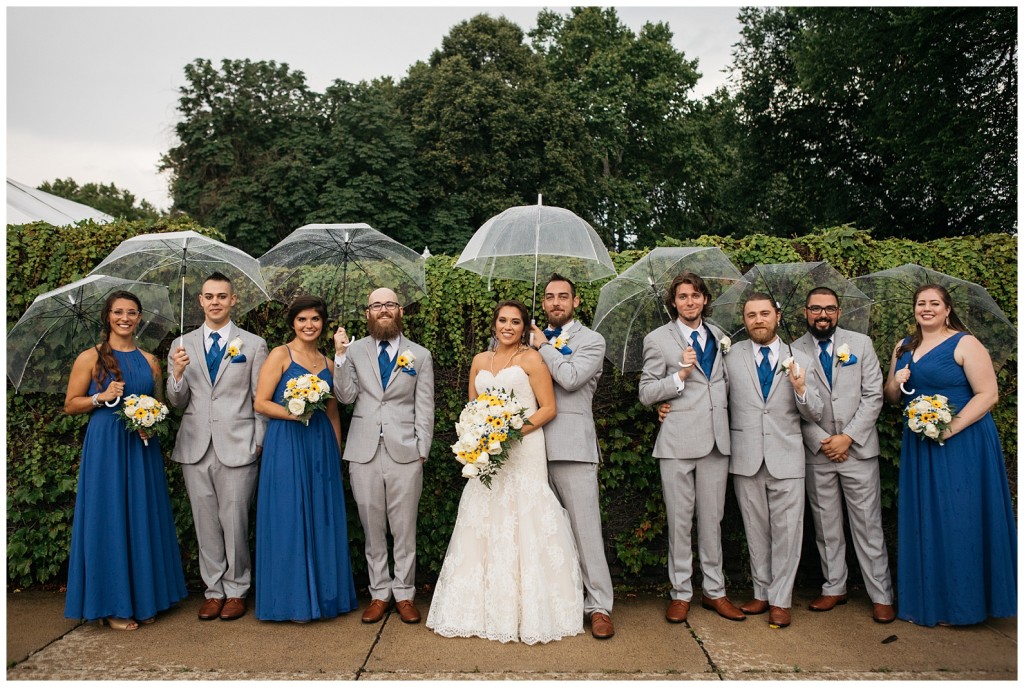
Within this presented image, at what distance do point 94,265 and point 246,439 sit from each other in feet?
6.93

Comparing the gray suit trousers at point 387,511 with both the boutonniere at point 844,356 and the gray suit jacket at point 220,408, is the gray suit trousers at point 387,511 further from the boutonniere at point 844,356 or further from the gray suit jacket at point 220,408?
the boutonniere at point 844,356

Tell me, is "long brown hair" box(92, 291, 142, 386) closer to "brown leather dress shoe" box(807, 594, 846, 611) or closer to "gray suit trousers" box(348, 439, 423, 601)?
"gray suit trousers" box(348, 439, 423, 601)

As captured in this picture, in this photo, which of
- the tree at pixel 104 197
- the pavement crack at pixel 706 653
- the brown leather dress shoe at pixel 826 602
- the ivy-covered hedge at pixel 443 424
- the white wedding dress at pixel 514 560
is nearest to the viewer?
the pavement crack at pixel 706 653

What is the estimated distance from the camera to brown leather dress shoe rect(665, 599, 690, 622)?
5152mm

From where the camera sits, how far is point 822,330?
5.28 m

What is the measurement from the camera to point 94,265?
607 cm

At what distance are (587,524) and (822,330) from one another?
2.08 m

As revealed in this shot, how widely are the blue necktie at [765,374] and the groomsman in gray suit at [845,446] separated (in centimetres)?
31

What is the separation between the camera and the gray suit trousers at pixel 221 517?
5.26 metres

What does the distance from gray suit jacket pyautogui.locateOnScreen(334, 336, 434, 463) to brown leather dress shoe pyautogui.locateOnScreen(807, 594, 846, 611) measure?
2.89 metres

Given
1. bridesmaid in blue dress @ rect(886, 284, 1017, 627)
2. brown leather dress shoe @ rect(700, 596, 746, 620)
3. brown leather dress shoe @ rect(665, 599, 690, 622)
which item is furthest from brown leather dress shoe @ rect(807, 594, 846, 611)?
brown leather dress shoe @ rect(665, 599, 690, 622)

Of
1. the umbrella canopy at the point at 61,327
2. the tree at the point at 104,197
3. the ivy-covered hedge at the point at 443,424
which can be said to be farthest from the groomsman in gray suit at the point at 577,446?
the tree at the point at 104,197

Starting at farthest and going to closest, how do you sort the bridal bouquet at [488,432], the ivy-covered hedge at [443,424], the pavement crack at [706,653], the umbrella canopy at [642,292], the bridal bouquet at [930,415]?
the ivy-covered hedge at [443,424], the umbrella canopy at [642,292], the bridal bouquet at [930,415], the bridal bouquet at [488,432], the pavement crack at [706,653]

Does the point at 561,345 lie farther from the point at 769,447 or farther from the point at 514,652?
the point at 514,652
